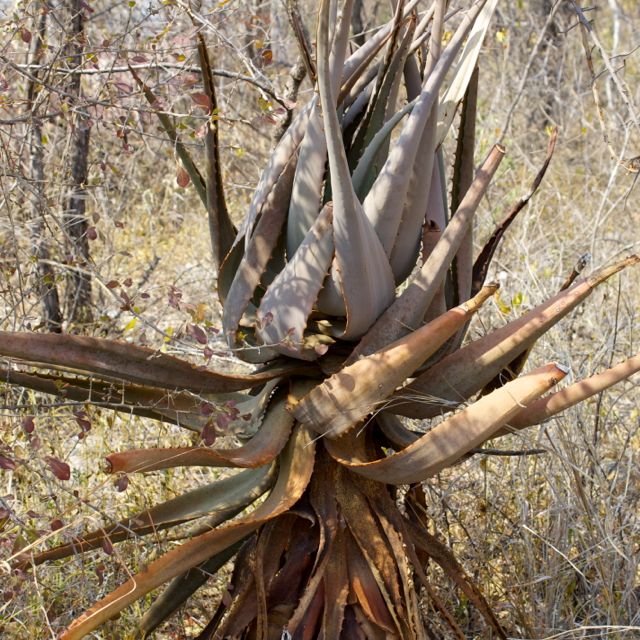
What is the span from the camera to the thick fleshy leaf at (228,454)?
5.98 ft

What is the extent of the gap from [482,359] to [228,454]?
58cm

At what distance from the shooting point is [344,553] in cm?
211

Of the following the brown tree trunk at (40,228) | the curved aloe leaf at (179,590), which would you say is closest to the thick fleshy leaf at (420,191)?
the curved aloe leaf at (179,590)

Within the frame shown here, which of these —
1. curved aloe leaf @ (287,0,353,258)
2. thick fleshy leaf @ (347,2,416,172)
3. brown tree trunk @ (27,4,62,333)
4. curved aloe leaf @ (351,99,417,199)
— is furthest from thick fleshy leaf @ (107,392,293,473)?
brown tree trunk @ (27,4,62,333)

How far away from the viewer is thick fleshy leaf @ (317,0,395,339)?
181 centimetres

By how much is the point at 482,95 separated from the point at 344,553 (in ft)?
21.0

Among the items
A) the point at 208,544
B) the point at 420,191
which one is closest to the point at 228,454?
the point at 208,544

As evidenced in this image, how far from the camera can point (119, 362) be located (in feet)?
6.70

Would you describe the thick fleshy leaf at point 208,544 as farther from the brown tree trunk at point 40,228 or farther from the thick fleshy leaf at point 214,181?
the brown tree trunk at point 40,228

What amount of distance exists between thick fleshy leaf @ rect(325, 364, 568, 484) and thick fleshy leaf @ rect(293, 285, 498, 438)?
0.11 m

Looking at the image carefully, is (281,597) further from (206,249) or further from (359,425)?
(206,249)

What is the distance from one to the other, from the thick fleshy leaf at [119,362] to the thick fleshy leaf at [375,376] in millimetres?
207

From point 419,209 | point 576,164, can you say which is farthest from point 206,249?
point 419,209

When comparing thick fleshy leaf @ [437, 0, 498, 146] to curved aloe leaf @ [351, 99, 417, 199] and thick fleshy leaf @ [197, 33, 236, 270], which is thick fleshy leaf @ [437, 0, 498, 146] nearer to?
curved aloe leaf @ [351, 99, 417, 199]
